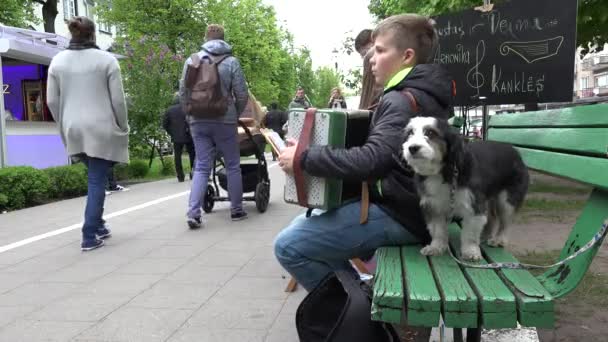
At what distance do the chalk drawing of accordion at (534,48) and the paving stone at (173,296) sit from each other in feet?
15.2

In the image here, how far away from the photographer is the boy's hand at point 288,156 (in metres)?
2.75

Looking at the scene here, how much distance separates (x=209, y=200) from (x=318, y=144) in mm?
5566

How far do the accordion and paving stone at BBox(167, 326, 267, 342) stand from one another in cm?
109

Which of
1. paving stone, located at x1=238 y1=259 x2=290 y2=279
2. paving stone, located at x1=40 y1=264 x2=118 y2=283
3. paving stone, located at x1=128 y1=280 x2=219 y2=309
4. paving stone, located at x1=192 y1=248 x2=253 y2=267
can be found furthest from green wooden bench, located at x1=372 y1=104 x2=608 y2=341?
paving stone, located at x1=40 y1=264 x2=118 y2=283

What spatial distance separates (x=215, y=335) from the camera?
140 inches

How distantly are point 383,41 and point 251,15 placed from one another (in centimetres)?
4065

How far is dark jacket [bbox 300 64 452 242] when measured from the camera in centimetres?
259

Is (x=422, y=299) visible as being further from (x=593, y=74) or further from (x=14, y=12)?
(x=593, y=74)

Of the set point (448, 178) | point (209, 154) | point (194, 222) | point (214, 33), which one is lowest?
point (194, 222)

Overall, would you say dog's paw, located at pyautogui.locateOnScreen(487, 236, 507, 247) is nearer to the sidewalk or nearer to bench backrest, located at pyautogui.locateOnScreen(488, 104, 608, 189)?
bench backrest, located at pyautogui.locateOnScreen(488, 104, 608, 189)

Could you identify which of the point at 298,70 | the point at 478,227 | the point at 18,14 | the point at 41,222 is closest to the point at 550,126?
the point at 478,227

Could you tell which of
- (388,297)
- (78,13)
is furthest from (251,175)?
(78,13)

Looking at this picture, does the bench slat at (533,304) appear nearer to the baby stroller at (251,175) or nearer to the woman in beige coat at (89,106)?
the woman in beige coat at (89,106)

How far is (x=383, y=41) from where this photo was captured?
2.97 metres
